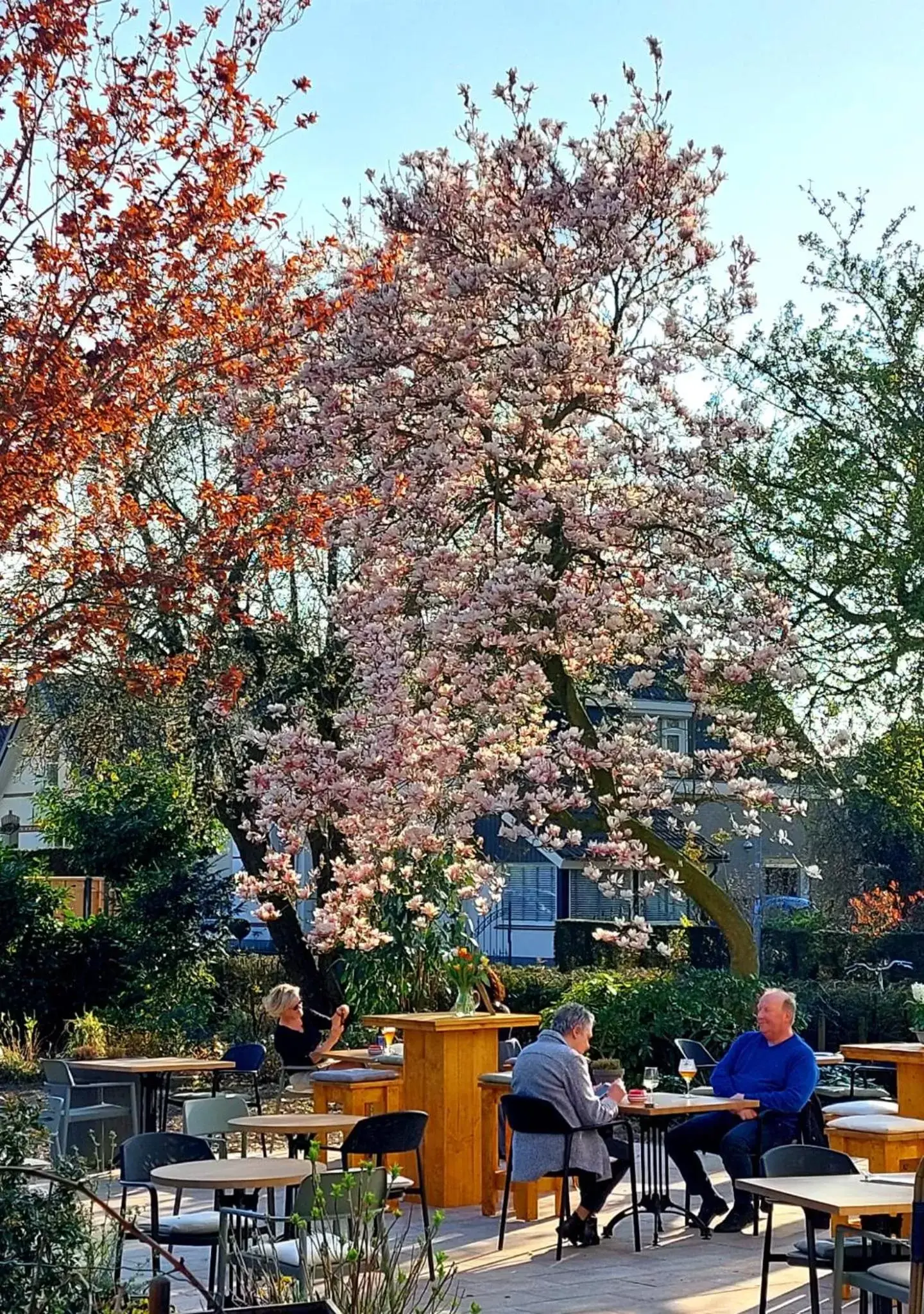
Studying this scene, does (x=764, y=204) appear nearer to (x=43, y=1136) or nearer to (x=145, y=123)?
(x=145, y=123)

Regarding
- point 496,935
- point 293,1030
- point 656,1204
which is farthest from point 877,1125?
point 496,935

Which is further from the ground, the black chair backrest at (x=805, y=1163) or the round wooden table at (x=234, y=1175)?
the black chair backrest at (x=805, y=1163)

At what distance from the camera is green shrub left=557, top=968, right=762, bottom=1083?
44.1ft

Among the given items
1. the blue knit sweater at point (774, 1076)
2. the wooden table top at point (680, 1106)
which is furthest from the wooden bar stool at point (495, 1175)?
the blue knit sweater at point (774, 1076)

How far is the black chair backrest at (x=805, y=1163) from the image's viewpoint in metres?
6.55

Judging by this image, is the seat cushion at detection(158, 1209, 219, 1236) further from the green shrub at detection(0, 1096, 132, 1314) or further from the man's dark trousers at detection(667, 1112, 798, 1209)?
the man's dark trousers at detection(667, 1112, 798, 1209)

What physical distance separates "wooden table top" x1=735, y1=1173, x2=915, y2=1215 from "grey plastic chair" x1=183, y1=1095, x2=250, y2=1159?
3.00m

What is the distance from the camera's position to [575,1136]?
8.91 metres

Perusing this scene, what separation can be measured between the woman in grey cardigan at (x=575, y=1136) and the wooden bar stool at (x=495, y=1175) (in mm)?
531

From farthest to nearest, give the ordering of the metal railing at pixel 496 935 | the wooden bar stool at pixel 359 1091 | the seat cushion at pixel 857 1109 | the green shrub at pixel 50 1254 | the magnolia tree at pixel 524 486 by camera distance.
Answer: the metal railing at pixel 496 935 < the magnolia tree at pixel 524 486 < the wooden bar stool at pixel 359 1091 < the seat cushion at pixel 857 1109 < the green shrub at pixel 50 1254

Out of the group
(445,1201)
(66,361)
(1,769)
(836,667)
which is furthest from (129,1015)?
(1,769)

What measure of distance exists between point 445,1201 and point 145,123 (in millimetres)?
6791

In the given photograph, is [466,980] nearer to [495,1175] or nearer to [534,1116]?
[495,1175]

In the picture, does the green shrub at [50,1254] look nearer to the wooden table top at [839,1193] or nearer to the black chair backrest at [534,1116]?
the wooden table top at [839,1193]
